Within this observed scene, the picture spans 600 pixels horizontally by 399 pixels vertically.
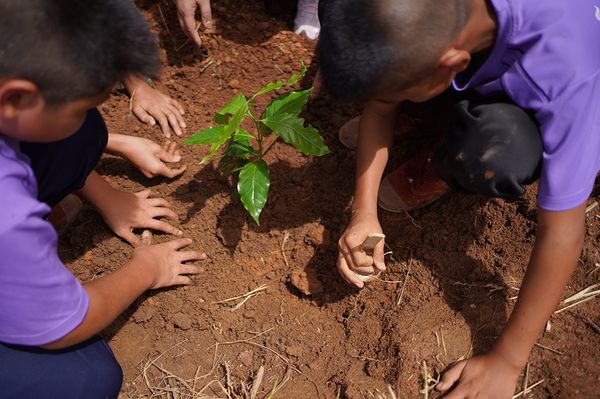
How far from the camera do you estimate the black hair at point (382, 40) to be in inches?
46.8

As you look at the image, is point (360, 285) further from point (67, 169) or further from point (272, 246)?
point (67, 169)

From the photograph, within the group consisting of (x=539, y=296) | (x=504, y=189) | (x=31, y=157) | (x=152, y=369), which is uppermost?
(x=31, y=157)

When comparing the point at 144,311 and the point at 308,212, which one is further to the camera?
the point at 308,212

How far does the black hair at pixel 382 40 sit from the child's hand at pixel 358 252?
52cm

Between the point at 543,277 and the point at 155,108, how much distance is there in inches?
58.4

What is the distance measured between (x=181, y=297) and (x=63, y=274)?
0.65 meters

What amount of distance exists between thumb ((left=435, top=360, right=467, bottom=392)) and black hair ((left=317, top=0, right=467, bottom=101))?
886 millimetres

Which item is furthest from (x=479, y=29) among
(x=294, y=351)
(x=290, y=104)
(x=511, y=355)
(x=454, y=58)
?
A: (x=294, y=351)

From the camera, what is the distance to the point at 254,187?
1744mm

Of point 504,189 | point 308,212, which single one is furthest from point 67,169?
point 504,189

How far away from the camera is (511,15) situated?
4.53 feet

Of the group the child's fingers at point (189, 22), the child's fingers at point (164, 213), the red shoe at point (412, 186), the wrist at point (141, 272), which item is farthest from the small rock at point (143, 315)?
the child's fingers at point (189, 22)

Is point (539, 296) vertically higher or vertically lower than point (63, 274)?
lower

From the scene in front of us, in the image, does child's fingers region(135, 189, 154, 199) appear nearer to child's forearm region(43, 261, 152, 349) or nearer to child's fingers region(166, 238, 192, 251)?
child's fingers region(166, 238, 192, 251)
